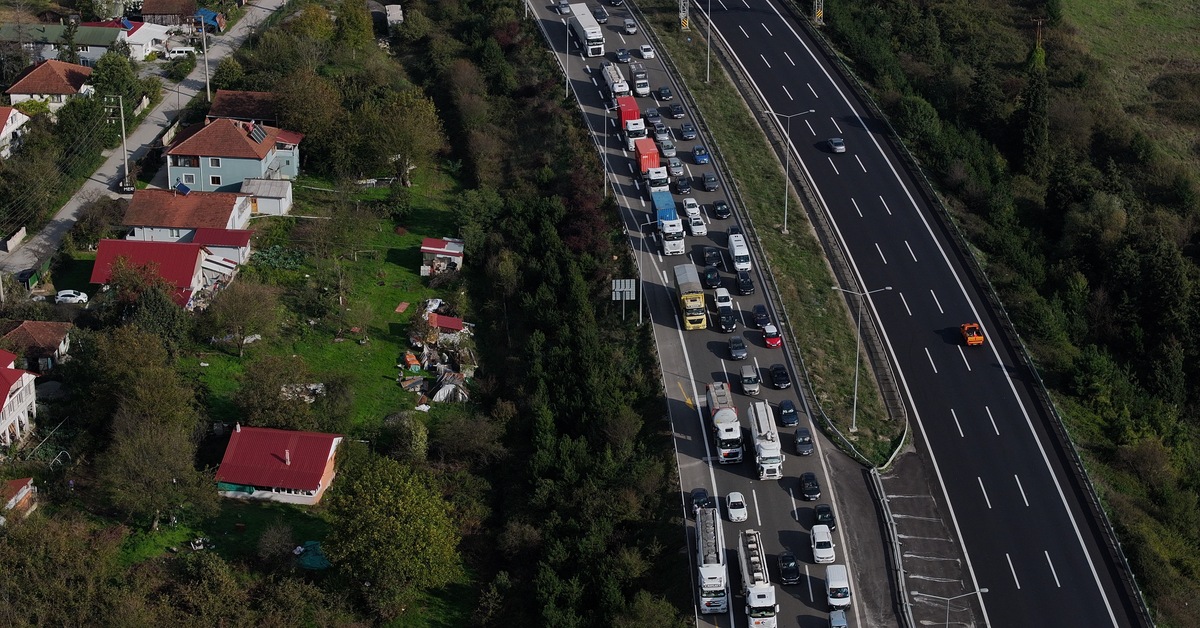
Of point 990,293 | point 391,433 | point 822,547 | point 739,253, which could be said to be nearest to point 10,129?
point 391,433

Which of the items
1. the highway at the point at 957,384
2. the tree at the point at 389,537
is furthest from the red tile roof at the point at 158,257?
the highway at the point at 957,384

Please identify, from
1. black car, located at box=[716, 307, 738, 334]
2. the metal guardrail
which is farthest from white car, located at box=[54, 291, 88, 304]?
the metal guardrail

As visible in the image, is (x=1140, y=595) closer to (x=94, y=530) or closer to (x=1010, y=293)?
(x=1010, y=293)

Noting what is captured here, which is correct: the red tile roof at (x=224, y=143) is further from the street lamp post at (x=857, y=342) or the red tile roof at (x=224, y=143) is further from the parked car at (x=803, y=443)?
the parked car at (x=803, y=443)

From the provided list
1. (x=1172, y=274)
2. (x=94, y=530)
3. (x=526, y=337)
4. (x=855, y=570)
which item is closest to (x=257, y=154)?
(x=526, y=337)

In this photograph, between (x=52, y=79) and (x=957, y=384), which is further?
(x=52, y=79)

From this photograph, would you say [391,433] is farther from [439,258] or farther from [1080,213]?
[1080,213]

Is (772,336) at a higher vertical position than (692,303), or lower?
lower
